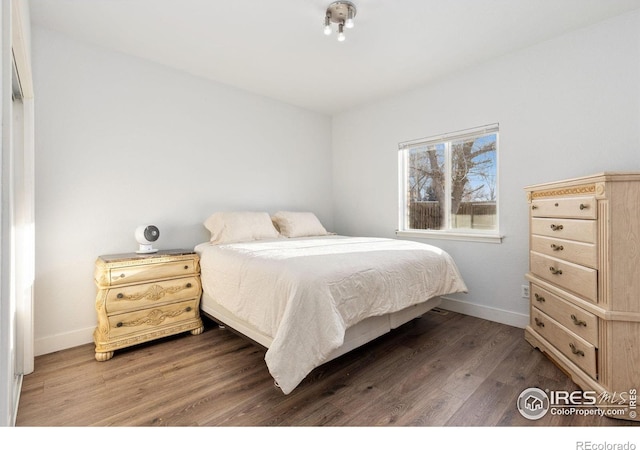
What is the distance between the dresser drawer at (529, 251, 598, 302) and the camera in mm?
1687

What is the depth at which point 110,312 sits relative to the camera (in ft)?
7.32

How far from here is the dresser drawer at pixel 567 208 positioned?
1696 mm

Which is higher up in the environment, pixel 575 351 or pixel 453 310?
pixel 575 351

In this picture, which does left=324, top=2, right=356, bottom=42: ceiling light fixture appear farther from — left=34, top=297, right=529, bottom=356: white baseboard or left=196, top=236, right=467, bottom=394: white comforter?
left=34, top=297, right=529, bottom=356: white baseboard

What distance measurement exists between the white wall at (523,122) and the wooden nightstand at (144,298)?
236 cm

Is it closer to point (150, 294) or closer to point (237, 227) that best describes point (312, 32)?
point (237, 227)

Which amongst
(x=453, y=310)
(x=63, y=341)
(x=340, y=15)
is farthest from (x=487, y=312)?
(x=63, y=341)

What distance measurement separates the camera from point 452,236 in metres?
3.20

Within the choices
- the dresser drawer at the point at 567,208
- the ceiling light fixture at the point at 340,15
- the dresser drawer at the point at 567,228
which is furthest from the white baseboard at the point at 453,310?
the ceiling light fixture at the point at 340,15

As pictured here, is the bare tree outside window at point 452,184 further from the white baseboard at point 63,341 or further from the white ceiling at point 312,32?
the white baseboard at point 63,341

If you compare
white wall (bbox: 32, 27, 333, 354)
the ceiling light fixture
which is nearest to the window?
the ceiling light fixture

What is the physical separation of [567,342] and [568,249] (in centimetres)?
58
